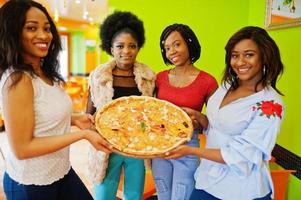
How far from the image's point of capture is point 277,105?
1.23 metres

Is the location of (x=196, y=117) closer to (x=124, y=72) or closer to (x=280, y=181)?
(x=124, y=72)

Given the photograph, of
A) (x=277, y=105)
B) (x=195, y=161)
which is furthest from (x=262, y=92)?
(x=195, y=161)

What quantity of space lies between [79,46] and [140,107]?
Result: 12.5 meters

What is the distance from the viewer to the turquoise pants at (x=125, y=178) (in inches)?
68.2

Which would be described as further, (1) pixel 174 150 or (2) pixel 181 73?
(2) pixel 181 73

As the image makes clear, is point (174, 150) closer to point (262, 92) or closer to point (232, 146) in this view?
point (232, 146)

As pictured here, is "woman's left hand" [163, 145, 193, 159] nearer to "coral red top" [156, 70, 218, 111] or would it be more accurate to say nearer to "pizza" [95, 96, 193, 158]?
"pizza" [95, 96, 193, 158]

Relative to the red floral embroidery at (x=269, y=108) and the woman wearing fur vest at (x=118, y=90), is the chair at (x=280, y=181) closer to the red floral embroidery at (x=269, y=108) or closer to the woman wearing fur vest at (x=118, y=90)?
the red floral embroidery at (x=269, y=108)

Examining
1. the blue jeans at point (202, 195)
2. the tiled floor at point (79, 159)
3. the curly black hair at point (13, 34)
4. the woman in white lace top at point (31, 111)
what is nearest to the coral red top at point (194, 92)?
the blue jeans at point (202, 195)

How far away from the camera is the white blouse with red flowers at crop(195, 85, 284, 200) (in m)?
1.21

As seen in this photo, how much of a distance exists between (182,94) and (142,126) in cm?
36

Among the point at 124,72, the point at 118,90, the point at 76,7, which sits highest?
the point at 76,7

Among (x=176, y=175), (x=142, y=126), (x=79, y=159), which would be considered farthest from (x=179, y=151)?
(x=79, y=159)

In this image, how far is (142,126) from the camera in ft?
4.90
